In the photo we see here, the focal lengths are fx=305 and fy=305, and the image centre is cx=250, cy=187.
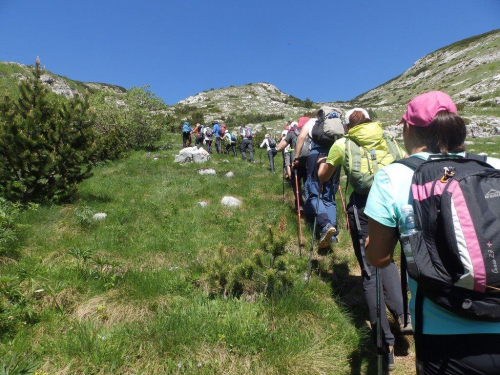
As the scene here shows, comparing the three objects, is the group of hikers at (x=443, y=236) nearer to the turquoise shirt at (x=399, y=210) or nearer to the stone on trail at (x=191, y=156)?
the turquoise shirt at (x=399, y=210)

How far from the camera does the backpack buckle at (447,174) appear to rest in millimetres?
1539

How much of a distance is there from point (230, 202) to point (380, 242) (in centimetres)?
641

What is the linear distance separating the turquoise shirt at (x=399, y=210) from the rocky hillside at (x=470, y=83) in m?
27.7

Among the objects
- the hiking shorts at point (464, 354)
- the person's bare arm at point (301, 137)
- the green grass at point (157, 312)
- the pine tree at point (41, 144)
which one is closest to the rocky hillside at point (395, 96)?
the pine tree at point (41, 144)

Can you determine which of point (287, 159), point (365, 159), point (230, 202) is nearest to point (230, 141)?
point (287, 159)

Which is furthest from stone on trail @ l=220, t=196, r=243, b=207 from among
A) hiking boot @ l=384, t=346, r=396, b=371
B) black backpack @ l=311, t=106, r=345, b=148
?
hiking boot @ l=384, t=346, r=396, b=371

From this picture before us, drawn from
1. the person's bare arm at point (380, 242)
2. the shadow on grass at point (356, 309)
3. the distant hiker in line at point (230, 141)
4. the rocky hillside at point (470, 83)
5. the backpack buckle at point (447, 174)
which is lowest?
the shadow on grass at point (356, 309)

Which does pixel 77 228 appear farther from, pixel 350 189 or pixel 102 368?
pixel 350 189

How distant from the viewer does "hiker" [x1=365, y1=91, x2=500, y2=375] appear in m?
1.44

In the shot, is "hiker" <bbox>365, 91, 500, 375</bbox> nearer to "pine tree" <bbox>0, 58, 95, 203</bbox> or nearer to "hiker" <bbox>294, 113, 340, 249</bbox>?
"hiker" <bbox>294, 113, 340, 249</bbox>

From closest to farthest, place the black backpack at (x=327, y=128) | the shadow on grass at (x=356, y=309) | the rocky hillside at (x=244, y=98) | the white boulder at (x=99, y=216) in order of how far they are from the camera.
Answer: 1. the shadow on grass at (x=356, y=309)
2. the black backpack at (x=327, y=128)
3. the white boulder at (x=99, y=216)
4. the rocky hillside at (x=244, y=98)

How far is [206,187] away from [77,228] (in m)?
4.27

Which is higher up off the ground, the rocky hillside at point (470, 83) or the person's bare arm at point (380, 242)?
the rocky hillside at point (470, 83)

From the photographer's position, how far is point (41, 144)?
7.06m
